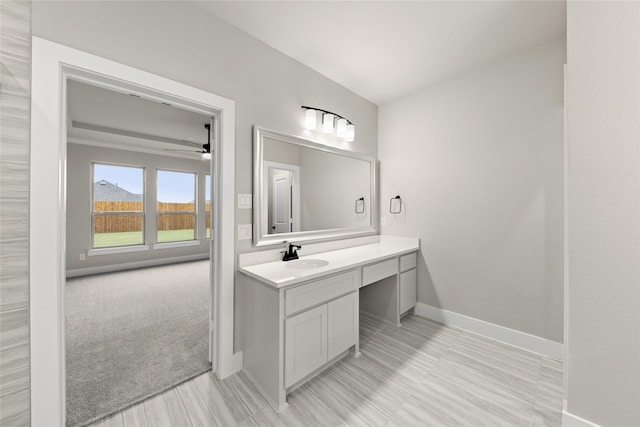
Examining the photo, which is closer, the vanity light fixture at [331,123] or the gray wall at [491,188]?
the gray wall at [491,188]

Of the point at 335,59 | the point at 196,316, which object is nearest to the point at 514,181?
the point at 335,59

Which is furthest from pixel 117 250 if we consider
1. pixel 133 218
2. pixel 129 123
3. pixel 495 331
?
pixel 495 331

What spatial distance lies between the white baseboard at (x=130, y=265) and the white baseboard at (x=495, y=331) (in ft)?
16.9

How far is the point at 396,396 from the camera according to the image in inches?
64.1

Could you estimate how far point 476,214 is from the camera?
2414mm

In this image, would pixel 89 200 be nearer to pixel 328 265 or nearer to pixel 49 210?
pixel 49 210

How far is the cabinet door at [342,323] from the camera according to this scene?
6.00 ft

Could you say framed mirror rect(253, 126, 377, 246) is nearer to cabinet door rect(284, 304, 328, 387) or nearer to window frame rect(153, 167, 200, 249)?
cabinet door rect(284, 304, 328, 387)

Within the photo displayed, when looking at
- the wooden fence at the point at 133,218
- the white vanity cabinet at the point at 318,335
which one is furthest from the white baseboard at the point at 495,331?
the wooden fence at the point at 133,218

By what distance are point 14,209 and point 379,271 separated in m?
2.35

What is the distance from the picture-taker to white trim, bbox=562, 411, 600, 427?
1.15 metres

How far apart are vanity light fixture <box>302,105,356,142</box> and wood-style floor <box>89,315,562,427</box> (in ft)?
6.88

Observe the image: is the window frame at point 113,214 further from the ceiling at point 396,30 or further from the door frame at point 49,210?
the ceiling at point 396,30

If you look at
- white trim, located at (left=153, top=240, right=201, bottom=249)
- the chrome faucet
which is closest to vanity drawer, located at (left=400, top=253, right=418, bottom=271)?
the chrome faucet
